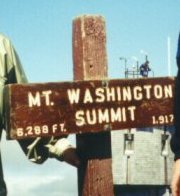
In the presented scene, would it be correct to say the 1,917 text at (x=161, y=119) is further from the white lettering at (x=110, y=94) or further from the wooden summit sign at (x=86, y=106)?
the white lettering at (x=110, y=94)

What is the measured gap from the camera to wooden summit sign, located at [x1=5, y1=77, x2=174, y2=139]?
3547 millimetres

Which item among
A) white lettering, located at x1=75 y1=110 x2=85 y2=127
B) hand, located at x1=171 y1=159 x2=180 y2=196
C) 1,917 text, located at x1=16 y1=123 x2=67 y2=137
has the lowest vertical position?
hand, located at x1=171 y1=159 x2=180 y2=196

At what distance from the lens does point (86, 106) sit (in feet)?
12.2

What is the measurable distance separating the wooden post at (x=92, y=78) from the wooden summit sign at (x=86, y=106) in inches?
6.0

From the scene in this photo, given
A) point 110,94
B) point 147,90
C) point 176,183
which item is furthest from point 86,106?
point 176,183

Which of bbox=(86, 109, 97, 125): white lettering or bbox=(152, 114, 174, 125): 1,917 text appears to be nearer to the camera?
bbox=(86, 109, 97, 125): white lettering

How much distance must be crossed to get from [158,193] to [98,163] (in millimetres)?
34666

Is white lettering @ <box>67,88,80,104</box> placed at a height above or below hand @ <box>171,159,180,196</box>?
above

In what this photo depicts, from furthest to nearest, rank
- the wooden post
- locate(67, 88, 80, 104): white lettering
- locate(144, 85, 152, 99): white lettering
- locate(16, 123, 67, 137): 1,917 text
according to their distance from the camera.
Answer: locate(144, 85, 152, 99): white lettering
the wooden post
locate(67, 88, 80, 104): white lettering
locate(16, 123, 67, 137): 1,917 text

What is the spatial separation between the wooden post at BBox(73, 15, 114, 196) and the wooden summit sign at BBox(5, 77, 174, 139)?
0.15 meters

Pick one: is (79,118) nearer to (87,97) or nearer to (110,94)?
(87,97)

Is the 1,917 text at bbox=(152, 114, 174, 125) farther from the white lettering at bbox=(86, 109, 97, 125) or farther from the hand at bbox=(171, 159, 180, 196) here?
the hand at bbox=(171, 159, 180, 196)

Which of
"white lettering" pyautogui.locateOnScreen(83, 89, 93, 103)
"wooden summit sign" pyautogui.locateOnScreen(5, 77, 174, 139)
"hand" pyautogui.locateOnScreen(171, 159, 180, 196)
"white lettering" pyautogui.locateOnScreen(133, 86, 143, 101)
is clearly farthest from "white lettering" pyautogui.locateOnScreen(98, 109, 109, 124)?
"hand" pyautogui.locateOnScreen(171, 159, 180, 196)

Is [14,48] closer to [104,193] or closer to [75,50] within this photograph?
[75,50]
